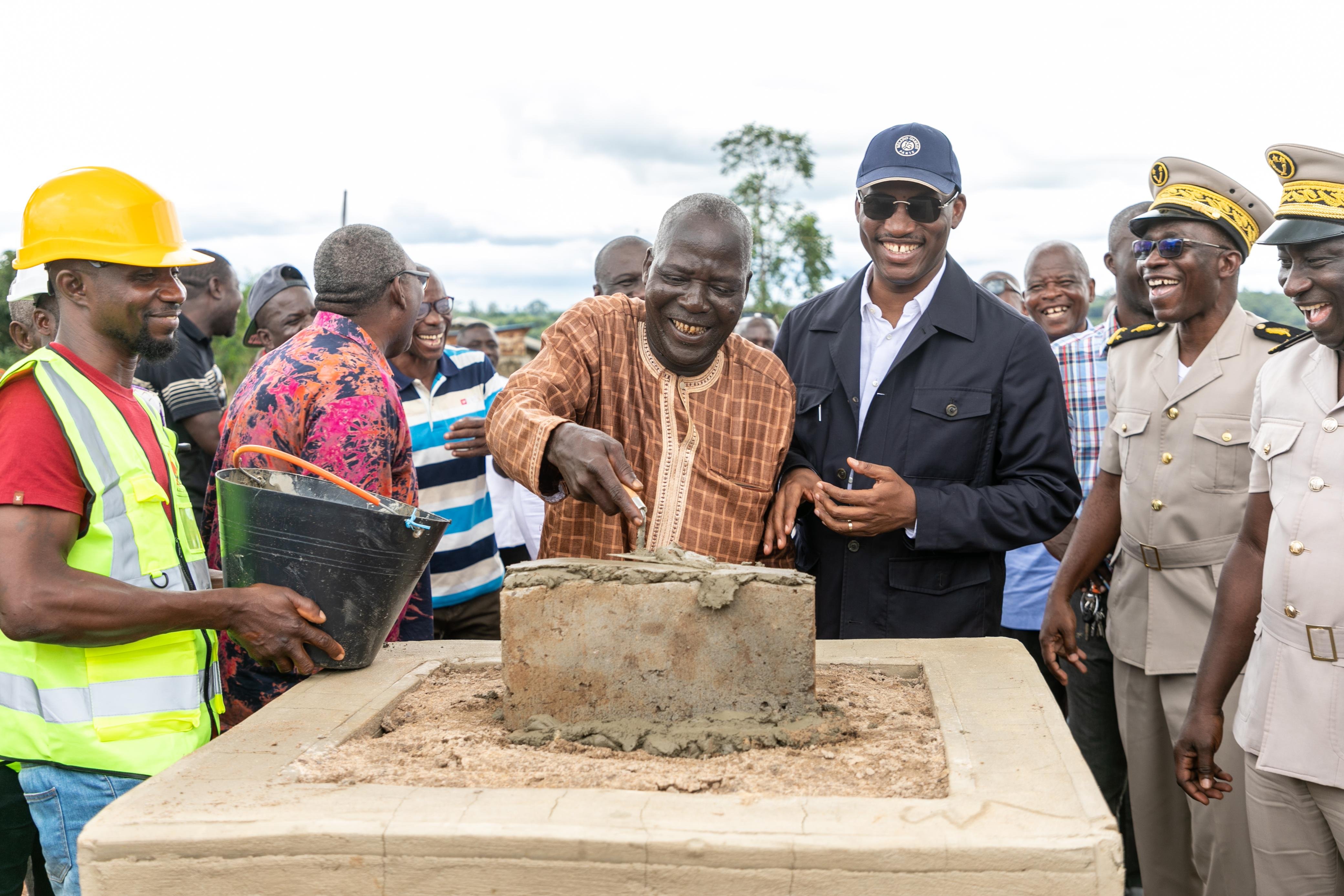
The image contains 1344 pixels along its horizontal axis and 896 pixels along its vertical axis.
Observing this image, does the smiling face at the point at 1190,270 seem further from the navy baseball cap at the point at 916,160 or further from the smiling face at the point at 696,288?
the smiling face at the point at 696,288

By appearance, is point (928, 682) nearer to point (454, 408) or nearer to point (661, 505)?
point (661, 505)

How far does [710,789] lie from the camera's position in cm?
194

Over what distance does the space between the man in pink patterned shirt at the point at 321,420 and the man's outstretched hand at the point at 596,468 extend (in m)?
0.67

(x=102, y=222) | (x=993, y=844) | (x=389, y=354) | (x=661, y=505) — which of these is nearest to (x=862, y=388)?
(x=661, y=505)

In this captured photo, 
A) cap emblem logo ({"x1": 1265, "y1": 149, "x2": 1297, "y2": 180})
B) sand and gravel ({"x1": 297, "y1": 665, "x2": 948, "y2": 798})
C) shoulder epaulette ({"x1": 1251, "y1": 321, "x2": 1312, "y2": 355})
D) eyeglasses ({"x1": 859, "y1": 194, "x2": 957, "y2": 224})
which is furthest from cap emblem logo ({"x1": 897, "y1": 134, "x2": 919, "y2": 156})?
sand and gravel ({"x1": 297, "y1": 665, "x2": 948, "y2": 798})

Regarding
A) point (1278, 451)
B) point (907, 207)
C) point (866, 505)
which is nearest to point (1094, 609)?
point (1278, 451)

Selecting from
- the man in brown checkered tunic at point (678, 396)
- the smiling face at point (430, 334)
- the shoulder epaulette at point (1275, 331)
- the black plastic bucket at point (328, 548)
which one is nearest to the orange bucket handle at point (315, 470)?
the black plastic bucket at point (328, 548)

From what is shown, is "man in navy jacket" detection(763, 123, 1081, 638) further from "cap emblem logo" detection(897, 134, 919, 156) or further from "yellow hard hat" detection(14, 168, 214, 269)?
"yellow hard hat" detection(14, 168, 214, 269)

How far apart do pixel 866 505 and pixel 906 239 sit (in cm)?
96

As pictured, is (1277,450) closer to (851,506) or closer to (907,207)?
(851,506)

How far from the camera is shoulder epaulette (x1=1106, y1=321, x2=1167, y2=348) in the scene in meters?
3.65

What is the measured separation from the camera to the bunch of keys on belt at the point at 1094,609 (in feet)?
12.8

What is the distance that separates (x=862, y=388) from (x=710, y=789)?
5.65 feet

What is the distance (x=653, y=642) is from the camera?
2350 millimetres
